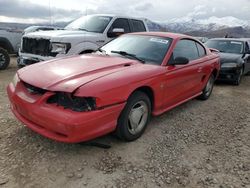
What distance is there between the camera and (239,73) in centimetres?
888

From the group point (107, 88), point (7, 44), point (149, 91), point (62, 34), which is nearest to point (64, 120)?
point (107, 88)

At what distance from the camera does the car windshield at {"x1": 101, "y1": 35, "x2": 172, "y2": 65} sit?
462 cm

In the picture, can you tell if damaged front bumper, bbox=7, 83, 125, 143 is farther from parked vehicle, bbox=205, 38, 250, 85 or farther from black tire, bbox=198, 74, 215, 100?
parked vehicle, bbox=205, 38, 250, 85

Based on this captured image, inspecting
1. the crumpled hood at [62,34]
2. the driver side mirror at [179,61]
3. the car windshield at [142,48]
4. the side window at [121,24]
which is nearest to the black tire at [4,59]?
the crumpled hood at [62,34]

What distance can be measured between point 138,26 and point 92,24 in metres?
1.60

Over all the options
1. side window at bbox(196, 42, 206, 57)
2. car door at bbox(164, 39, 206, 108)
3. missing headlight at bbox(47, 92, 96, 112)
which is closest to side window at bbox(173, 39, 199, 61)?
car door at bbox(164, 39, 206, 108)

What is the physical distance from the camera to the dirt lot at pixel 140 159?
3105 millimetres

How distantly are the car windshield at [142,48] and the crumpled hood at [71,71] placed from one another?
0.30 m

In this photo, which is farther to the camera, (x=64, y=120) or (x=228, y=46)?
(x=228, y=46)

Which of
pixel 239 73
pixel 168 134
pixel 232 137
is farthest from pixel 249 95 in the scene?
pixel 168 134

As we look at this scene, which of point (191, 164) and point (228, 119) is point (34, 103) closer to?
point (191, 164)

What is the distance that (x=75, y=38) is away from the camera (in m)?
Answer: 7.09

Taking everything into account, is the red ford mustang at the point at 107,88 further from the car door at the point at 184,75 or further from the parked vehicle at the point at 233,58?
the parked vehicle at the point at 233,58

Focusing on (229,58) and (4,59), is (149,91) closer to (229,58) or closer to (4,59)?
(229,58)
